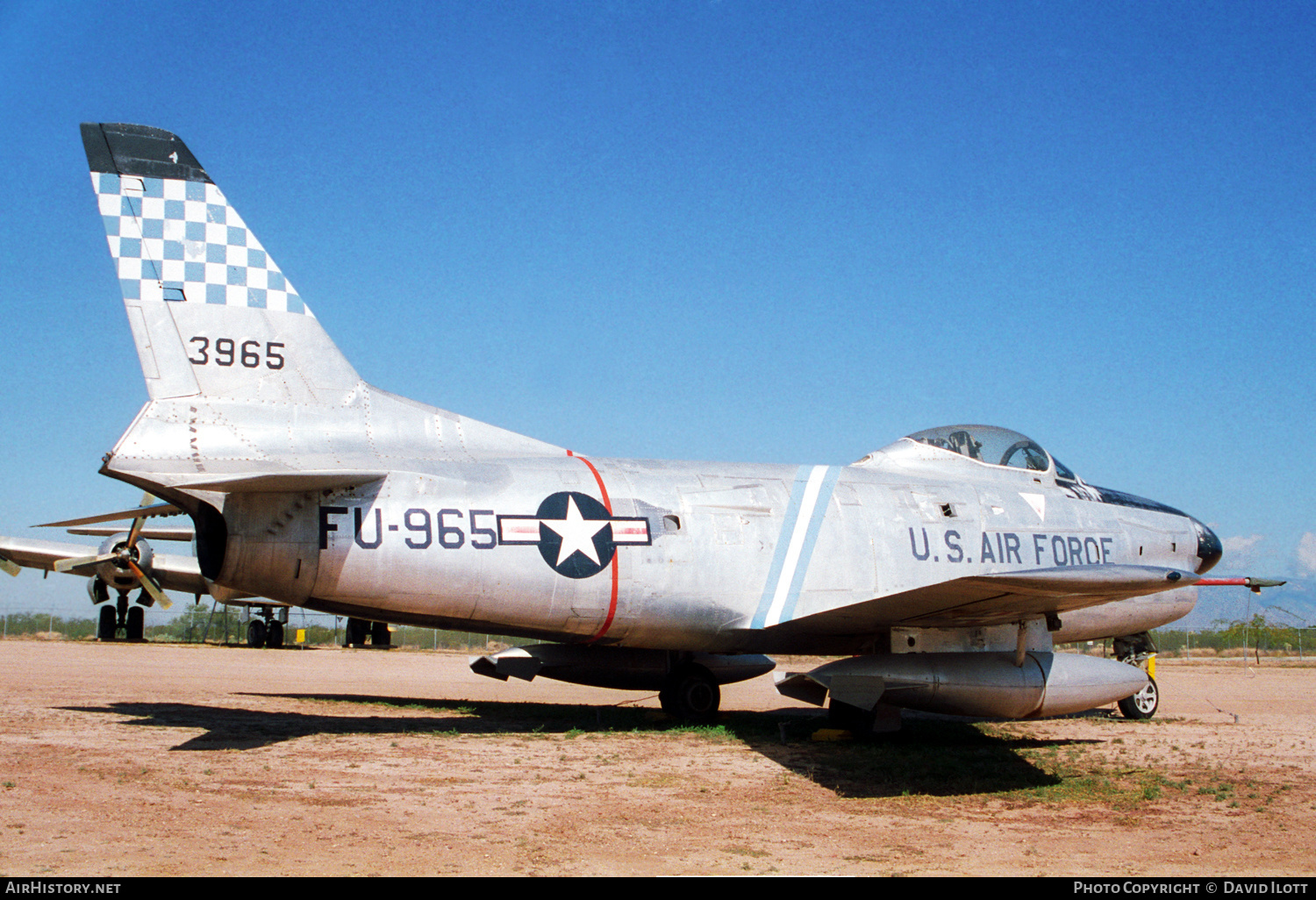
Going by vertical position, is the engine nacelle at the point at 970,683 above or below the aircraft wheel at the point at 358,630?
above

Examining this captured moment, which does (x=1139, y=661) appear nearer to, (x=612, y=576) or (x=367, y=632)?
(x=612, y=576)

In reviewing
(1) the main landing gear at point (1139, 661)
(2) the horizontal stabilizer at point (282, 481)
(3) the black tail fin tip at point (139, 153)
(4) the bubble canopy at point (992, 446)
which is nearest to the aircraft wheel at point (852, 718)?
(4) the bubble canopy at point (992, 446)

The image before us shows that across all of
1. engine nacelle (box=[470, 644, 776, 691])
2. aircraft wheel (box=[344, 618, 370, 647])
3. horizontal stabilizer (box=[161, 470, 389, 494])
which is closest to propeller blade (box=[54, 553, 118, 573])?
aircraft wheel (box=[344, 618, 370, 647])

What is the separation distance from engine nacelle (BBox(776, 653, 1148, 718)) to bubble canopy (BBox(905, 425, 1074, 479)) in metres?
3.19

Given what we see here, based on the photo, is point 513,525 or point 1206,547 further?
point 1206,547

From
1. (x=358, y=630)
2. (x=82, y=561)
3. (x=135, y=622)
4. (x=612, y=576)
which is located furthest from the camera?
(x=358, y=630)

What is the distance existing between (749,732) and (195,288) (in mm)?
7755

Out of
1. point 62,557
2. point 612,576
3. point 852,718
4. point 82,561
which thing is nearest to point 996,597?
point 852,718

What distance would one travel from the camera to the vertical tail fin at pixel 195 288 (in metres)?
9.41

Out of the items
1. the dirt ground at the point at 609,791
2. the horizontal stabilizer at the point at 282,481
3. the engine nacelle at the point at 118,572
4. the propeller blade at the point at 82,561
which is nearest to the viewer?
the dirt ground at the point at 609,791

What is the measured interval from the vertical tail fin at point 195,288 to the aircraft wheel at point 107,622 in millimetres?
22388

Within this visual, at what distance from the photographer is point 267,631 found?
106ft

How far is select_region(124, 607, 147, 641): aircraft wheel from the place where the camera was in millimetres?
28578

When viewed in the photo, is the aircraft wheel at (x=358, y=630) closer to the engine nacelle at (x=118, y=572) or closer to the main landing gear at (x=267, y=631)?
the main landing gear at (x=267, y=631)
